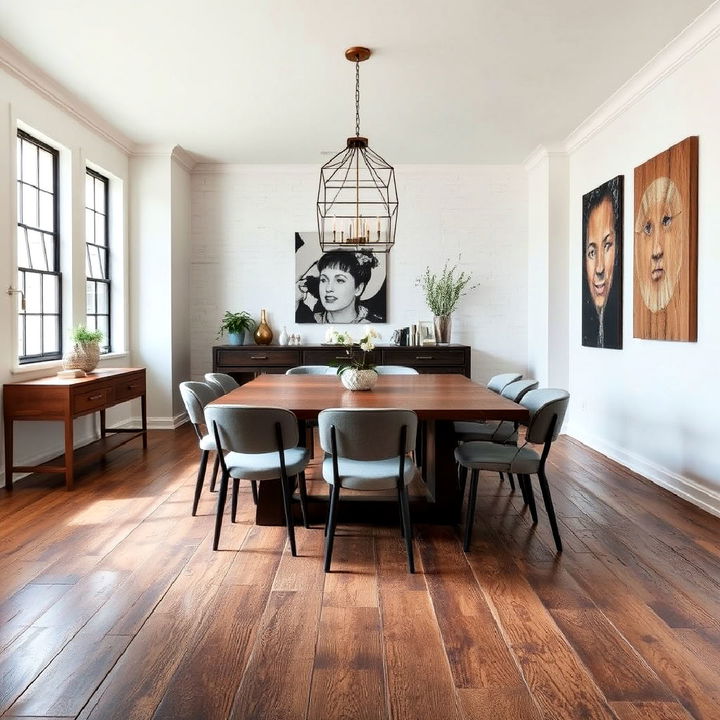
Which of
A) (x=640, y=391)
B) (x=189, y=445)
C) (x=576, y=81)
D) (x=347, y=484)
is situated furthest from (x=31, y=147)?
(x=640, y=391)

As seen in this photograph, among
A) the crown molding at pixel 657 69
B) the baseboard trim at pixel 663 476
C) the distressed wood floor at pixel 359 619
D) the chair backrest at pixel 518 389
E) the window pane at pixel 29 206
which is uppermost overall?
the crown molding at pixel 657 69

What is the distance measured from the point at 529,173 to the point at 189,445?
4.78 m

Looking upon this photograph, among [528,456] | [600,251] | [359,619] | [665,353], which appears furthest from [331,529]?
[600,251]

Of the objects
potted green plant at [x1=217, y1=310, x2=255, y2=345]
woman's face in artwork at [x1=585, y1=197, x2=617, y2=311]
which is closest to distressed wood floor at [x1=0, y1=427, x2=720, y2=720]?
woman's face in artwork at [x1=585, y1=197, x2=617, y2=311]

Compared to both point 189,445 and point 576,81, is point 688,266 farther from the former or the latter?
point 189,445

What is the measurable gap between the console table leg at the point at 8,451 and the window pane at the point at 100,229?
2.49 meters

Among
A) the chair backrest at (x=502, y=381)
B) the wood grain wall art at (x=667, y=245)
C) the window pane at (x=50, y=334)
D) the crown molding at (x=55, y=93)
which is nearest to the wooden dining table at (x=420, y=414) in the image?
the chair backrest at (x=502, y=381)

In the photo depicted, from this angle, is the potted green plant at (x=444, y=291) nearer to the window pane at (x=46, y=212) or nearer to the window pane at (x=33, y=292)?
the window pane at (x=46, y=212)

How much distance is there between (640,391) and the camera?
4.77 m

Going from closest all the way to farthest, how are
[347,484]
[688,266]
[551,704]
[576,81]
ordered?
[551,704], [347,484], [688,266], [576,81]

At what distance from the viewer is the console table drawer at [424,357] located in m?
6.60

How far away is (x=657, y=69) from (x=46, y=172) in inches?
189

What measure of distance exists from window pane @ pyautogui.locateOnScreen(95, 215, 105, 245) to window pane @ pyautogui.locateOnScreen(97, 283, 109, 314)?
0.43 m

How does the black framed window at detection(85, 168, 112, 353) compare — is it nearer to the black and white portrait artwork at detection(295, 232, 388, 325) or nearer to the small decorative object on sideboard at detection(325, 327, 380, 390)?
the black and white portrait artwork at detection(295, 232, 388, 325)
